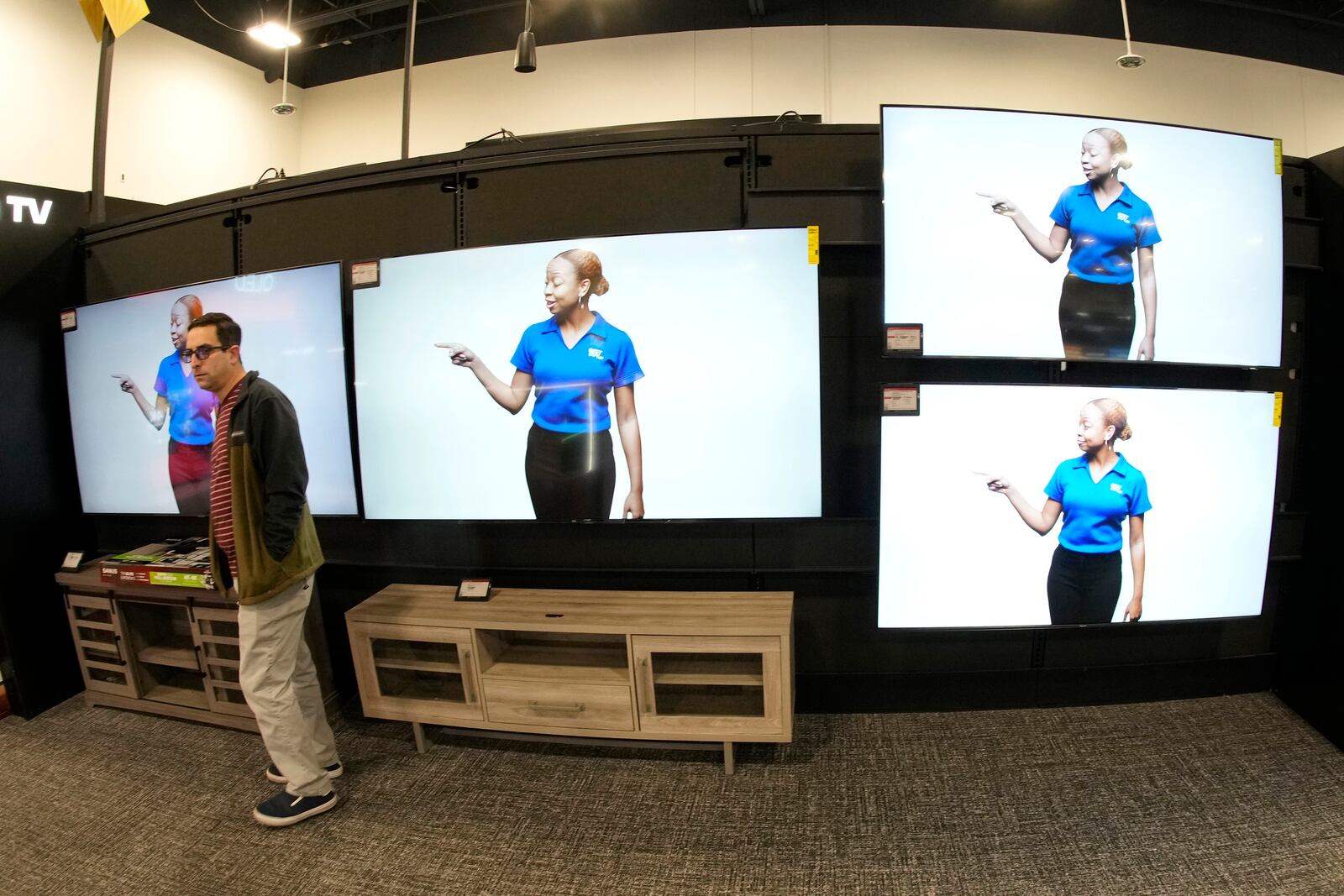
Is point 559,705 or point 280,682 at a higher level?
point 280,682

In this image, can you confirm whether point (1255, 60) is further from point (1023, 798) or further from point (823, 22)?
point (1023, 798)

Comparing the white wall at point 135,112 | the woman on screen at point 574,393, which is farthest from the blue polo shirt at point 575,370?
the white wall at point 135,112

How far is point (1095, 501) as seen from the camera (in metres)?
2.15

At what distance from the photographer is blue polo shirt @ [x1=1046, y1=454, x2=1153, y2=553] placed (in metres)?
2.14

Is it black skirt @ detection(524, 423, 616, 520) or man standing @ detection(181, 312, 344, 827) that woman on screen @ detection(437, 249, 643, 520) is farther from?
man standing @ detection(181, 312, 344, 827)

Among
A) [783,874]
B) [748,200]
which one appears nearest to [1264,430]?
[748,200]

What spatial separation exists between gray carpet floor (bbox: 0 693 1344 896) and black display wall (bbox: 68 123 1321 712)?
0.17 meters

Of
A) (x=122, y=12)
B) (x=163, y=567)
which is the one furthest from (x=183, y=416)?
(x=122, y=12)

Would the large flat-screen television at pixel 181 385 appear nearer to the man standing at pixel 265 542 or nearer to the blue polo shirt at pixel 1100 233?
the man standing at pixel 265 542

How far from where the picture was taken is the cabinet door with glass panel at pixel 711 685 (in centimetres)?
197

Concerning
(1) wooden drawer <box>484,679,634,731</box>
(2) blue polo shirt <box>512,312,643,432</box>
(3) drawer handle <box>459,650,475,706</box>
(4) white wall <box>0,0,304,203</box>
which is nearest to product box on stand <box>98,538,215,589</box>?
(3) drawer handle <box>459,650,475,706</box>

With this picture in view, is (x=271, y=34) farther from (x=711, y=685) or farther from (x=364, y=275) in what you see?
(x=711, y=685)

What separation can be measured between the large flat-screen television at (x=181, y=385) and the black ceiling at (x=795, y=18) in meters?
4.35

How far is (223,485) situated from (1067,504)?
285 cm
